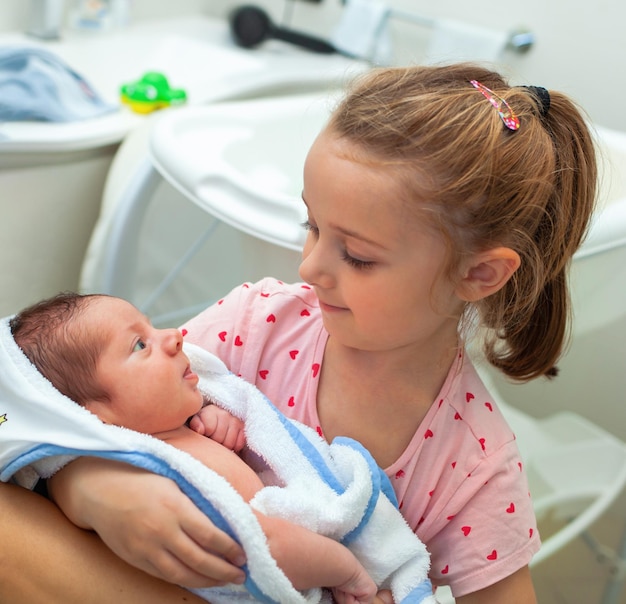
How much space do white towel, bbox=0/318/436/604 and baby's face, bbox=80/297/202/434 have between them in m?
0.06

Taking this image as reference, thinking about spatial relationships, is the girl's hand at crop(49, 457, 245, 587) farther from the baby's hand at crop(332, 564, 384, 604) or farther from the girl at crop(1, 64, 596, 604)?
the baby's hand at crop(332, 564, 384, 604)

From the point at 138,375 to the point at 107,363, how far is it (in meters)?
0.03

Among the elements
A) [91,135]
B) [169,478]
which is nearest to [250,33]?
[91,135]

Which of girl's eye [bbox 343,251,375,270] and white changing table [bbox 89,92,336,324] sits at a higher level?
girl's eye [bbox 343,251,375,270]

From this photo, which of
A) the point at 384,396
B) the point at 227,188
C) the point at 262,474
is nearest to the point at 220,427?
the point at 262,474

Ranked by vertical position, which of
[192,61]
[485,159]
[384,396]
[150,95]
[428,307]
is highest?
[485,159]

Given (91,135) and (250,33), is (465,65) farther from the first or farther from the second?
(250,33)

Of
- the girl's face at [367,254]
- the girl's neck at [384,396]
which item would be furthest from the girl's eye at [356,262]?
the girl's neck at [384,396]

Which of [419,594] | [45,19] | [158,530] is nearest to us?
[158,530]

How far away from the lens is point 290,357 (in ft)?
3.17

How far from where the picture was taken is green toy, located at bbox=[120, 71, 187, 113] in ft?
6.33

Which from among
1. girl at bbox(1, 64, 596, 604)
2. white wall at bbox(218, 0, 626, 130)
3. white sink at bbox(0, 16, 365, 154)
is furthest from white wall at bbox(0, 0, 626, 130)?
girl at bbox(1, 64, 596, 604)

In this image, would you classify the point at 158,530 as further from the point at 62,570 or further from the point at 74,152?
A: the point at 74,152

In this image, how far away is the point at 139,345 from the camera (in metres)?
0.88
